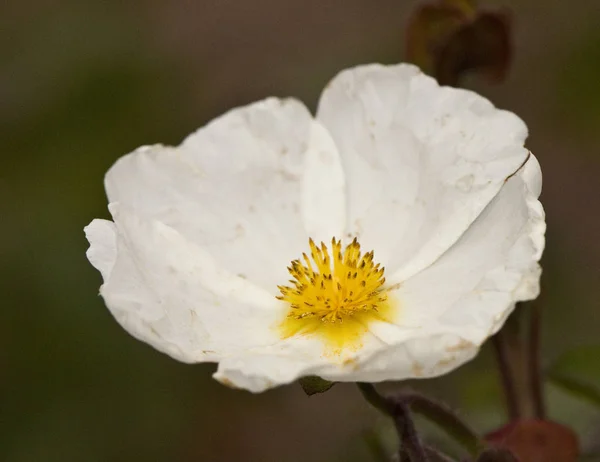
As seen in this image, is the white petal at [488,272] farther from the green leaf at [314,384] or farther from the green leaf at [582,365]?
the green leaf at [582,365]

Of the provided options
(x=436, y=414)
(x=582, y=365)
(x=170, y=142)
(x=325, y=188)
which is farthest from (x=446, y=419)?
(x=170, y=142)

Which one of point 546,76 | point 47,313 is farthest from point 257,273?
point 546,76

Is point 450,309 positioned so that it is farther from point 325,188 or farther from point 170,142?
point 170,142

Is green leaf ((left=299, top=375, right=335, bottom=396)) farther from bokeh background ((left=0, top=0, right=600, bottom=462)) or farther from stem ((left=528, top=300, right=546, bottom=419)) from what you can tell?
bokeh background ((left=0, top=0, right=600, bottom=462))

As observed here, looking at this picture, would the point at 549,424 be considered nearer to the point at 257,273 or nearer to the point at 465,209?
the point at 465,209

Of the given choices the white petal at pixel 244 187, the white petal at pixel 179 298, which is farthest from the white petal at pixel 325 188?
the white petal at pixel 179 298

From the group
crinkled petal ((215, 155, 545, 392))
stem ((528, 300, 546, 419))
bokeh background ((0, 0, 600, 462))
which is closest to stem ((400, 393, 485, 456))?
crinkled petal ((215, 155, 545, 392))
